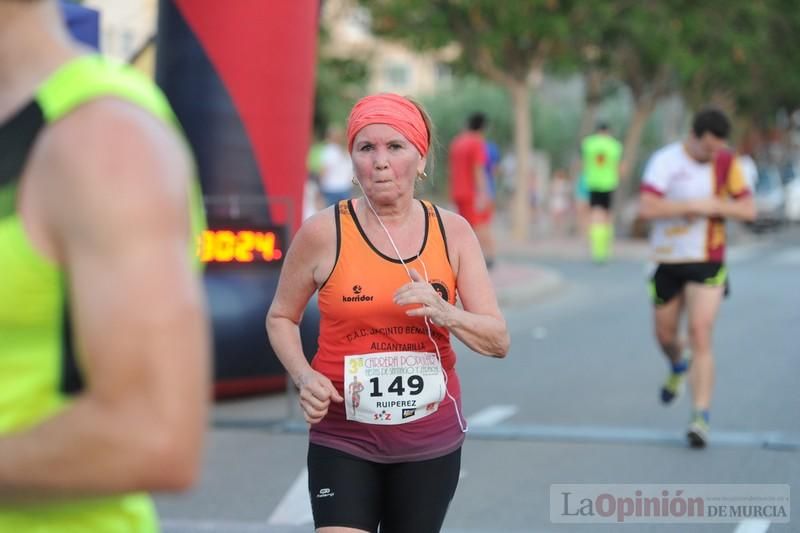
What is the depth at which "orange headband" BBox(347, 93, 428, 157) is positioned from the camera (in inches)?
148

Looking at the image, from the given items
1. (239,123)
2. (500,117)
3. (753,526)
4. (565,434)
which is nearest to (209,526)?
(753,526)

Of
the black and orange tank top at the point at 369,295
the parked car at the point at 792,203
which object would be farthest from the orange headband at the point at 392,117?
the parked car at the point at 792,203

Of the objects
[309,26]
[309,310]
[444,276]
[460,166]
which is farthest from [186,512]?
[460,166]

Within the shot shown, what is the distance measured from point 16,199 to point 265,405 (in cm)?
808

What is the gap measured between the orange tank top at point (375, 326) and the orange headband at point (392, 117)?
8.6 inches

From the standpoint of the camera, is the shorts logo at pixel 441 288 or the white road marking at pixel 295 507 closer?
the shorts logo at pixel 441 288

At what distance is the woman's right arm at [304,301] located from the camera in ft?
12.1

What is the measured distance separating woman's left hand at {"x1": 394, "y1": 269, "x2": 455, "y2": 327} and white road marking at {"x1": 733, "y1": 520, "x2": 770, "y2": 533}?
303 centimetres

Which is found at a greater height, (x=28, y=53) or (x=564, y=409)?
(x=28, y=53)

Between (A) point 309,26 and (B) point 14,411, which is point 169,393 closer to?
(B) point 14,411

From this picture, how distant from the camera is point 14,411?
166 cm

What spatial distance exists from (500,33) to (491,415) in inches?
694

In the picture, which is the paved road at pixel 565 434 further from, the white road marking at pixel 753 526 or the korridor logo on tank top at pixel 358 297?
the korridor logo on tank top at pixel 358 297

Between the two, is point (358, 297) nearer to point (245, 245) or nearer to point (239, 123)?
point (245, 245)
